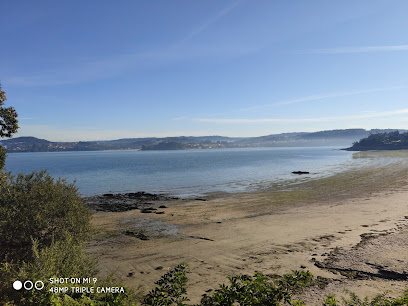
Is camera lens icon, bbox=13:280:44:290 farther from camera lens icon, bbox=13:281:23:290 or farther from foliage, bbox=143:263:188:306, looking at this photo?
foliage, bbox=143:263:188:306

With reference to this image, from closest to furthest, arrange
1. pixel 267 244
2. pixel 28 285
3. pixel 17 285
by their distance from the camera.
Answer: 1. pixel 17 285
2. pixel 28 285
3. pixel 267 244

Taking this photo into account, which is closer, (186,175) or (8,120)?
(8,120)

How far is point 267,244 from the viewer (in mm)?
13836

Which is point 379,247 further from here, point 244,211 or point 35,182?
point 35,182

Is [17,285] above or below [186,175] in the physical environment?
above

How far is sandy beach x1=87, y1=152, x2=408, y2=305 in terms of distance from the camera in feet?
32.1

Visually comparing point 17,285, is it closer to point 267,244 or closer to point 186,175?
point 267,244

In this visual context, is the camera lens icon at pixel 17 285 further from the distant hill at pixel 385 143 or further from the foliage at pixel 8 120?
the distant hill at pixel 385 143

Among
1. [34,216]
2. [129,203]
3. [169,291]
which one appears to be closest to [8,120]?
[34,216]

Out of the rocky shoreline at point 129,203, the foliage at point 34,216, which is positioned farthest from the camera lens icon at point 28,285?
the rocky shoreline at point 129,203

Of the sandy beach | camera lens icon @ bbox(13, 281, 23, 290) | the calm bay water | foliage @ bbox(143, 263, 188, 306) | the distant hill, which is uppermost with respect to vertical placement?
the distant hill

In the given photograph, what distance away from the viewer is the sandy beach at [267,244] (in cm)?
977

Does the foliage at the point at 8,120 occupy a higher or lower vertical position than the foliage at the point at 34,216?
higher

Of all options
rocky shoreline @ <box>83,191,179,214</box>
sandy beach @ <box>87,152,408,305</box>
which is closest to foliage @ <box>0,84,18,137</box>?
sandy beach @ <box>87,152,408,305</box>
